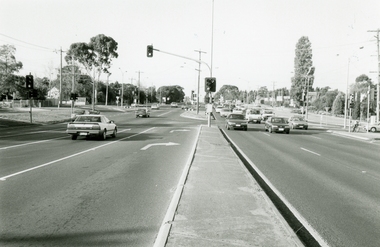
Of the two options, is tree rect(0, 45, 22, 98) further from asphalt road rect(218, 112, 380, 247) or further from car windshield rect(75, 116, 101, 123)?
asphalt road rect(218, 112, 380, 247)

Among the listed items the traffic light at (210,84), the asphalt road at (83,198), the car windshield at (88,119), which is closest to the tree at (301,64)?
the traffic light at (210,84)

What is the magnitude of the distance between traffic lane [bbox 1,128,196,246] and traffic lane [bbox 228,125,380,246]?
267cm

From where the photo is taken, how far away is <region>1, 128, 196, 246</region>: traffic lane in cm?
540

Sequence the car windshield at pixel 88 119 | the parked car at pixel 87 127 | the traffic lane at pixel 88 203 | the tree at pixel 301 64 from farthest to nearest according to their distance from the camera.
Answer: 1. the tree at pixel 301 64
2. the car windshield at pixel 88 119
3. the parked car at pixel 87 127
4. the traffic lane at pixel 88 203

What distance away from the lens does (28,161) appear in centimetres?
1237

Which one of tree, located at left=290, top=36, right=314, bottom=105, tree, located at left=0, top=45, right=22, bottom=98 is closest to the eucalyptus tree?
tree, located at left=0, top=45, right=22, bottom=98

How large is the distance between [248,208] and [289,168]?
612 cm

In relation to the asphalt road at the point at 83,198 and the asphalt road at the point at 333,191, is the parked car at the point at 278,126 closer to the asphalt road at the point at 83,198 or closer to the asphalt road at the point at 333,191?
the asphalt road at the point at 333,191

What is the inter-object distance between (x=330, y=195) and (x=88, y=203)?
5.22 metres

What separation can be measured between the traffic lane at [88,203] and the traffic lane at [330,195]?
2670 mm

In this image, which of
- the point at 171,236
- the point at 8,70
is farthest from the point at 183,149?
the point at 8,70

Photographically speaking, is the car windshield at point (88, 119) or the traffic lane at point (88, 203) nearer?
the traffic lane at point (88, 203)

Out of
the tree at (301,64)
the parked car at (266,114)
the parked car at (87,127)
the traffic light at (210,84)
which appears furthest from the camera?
the tree at (301,64)

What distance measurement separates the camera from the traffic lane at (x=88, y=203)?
17.7ft
